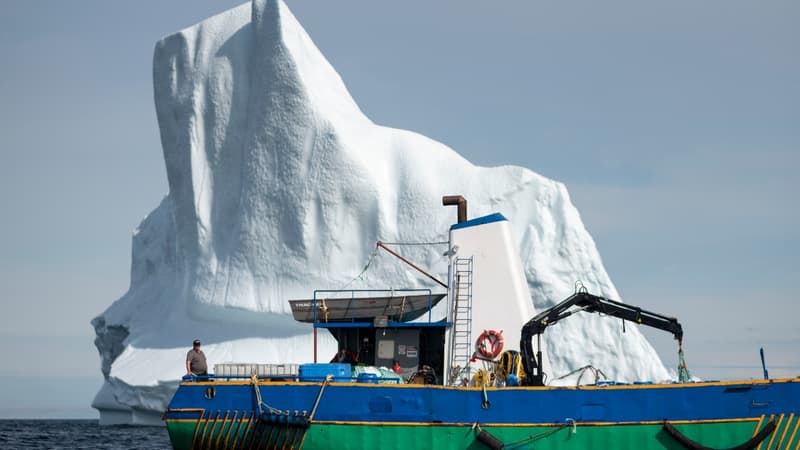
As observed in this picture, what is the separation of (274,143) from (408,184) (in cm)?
462

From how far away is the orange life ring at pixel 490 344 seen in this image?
1770cm

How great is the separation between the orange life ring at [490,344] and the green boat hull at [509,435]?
2.19 m

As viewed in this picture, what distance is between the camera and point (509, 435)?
15695 millimetres

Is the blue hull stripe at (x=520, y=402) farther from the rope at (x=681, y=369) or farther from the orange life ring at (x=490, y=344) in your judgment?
the orange life ring at (x=490, y=344)

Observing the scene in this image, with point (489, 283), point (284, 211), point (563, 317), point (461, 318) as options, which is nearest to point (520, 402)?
point (563, 317)

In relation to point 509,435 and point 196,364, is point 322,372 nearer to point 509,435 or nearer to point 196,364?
point 196,364

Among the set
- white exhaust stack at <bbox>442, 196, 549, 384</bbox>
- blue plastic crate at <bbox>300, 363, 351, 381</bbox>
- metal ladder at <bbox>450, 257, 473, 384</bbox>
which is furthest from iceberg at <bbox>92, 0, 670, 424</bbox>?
blue plastic crate at <bbox>300, 363, 351, 381</bbox>

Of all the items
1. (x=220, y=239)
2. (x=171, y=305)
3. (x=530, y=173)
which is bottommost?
(x=171, y=305)

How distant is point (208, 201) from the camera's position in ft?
109

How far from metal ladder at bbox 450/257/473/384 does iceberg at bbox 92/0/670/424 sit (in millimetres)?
12285

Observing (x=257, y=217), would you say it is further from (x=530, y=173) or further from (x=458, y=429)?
(x=458, y=429)

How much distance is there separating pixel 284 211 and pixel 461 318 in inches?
578

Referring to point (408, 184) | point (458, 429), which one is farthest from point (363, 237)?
point (458, 429)

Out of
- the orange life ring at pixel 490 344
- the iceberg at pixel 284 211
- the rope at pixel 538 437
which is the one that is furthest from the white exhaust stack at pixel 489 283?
the iceberg at pixel 284 211
